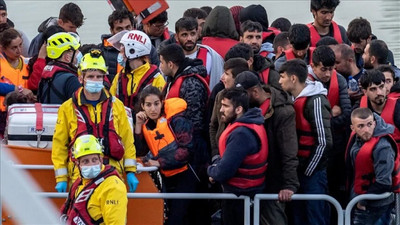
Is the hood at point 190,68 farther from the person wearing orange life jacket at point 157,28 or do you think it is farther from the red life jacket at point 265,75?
the person wearing orange life jacket at point 157,28

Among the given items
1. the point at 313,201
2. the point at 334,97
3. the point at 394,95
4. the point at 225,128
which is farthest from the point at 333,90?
the point at 225,128

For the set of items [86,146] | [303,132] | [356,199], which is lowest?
[356,199]

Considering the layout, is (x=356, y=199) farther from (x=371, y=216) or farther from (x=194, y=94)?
(x=194, y=94)

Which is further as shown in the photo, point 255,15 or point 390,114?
point 255,15

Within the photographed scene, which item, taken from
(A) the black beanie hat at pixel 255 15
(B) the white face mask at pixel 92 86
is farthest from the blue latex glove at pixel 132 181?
(A) the black beanie hat at pixel 255 15

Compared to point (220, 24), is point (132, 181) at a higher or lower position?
lower

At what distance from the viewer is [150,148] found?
16.3 ft

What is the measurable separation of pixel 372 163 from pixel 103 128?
1.68m

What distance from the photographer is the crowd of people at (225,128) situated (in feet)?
14.7

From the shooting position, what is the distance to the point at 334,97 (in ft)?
16.8

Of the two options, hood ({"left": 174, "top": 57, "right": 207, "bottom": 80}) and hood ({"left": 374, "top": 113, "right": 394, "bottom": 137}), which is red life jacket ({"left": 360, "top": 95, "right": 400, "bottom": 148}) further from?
hood ({"left": 174, "top": 57, "right": 207, "bottom": 80})

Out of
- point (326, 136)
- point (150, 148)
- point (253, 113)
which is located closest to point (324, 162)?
point (326, 136)

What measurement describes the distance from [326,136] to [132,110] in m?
1.41

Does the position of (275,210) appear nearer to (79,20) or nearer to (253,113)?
(253,113)
